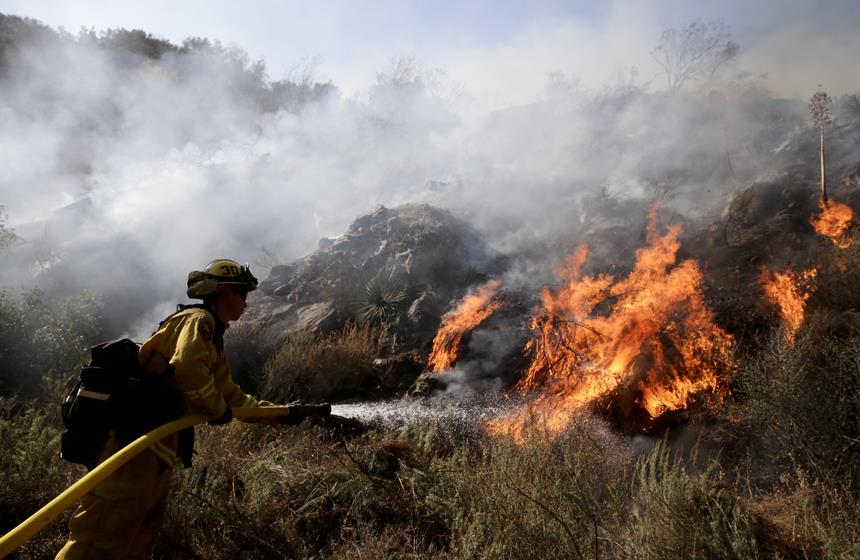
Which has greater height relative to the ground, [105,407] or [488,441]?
[105,407]

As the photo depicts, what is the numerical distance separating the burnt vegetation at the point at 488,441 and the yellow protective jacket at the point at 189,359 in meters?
0.92

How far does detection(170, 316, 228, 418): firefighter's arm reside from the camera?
272 centimetres

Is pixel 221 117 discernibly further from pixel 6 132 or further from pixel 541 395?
pixel 541 395

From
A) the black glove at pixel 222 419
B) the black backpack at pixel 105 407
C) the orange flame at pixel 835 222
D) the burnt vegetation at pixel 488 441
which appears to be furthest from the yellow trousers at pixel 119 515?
the orange flame at pixel 835 222

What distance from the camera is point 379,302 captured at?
36.8 feet

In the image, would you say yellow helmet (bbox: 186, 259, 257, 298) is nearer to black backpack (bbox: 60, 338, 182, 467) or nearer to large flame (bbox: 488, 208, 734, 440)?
black backpack (bbox: 60, 338, 182, 467)

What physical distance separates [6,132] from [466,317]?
25428mm

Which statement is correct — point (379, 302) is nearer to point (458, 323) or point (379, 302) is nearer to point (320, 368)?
point (458, 323)

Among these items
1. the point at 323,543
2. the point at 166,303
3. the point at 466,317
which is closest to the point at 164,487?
the point at 323,543

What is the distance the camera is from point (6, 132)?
21.7 metres

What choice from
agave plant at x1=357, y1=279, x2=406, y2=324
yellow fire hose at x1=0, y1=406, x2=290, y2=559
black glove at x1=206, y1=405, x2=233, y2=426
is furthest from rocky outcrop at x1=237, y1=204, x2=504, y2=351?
yellow fire hose at x1=0, y1=406, x2=290, y2=559

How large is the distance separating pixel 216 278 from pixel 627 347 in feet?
23.4

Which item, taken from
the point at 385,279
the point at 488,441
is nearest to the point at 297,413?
the point at 488,441

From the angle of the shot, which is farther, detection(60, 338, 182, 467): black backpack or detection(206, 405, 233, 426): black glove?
detection(206, 405, 233, 426): black glove
